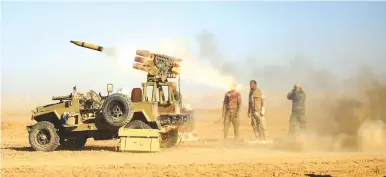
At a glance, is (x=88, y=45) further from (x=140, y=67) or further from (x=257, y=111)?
(x=257, y=111)

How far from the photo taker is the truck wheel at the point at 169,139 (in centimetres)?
1753

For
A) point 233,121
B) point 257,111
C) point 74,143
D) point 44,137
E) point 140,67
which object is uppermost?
point 140,67

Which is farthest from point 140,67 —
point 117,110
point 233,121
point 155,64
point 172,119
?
point 233,121

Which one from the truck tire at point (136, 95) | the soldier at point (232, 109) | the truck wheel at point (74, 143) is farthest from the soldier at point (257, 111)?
the truck wheel at point (74, 143)

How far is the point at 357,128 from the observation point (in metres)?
17.8

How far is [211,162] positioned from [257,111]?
592cm

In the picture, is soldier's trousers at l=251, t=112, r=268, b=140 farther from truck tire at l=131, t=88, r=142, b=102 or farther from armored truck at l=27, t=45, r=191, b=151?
truck tire at l=131, t=88, r=142, b=102

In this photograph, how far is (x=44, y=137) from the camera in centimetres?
1695

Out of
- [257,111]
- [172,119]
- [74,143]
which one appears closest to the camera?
[172,119]

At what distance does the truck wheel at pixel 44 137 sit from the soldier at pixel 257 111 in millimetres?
6234

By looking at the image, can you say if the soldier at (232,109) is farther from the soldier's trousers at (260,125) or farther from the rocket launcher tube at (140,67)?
the rocket launcher tube at (140,67)

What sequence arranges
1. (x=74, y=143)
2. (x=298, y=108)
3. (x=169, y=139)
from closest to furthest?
(x=169, y=139) → (x=74, y=143) → (x=298, y=108)

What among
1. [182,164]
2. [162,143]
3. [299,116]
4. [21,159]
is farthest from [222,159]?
Answer: [299,116]

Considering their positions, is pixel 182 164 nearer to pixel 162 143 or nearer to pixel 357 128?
pixel 162 143
